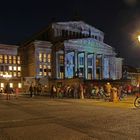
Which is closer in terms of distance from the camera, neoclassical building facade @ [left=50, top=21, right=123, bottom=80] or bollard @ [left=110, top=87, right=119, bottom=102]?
bollard @ [left=110, top=87, right=119, bottom=102]

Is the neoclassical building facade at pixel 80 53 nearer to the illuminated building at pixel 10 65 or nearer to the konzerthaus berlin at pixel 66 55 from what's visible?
the konzerthaus berlin at pixel 66 55

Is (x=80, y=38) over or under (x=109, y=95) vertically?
over

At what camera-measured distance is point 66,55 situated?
273ft

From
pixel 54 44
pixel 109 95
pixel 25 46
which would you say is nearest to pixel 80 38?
pixel 54 44

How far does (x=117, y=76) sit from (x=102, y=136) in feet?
286

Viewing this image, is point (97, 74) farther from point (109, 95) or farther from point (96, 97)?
point (109, 95)

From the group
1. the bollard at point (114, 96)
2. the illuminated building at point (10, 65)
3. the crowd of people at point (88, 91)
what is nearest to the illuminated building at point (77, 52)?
the illuminated building at point (10, 65)

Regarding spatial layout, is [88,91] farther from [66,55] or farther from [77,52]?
[77,52]

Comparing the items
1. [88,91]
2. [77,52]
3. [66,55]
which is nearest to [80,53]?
[77,52]

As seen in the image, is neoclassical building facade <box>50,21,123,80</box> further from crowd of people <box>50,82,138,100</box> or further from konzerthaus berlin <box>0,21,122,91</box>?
crowd of people <box>50,82,138,100</box>

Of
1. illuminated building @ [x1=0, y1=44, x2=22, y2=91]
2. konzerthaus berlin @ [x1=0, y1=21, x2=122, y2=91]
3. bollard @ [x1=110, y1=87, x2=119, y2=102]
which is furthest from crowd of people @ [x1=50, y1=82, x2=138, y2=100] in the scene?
illuminated building @ [x1=0, y1=44, x2=22, y2=91]

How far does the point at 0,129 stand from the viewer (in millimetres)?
13516

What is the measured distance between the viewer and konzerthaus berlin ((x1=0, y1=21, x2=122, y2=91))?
3184 inches

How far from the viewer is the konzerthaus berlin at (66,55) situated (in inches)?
3184
